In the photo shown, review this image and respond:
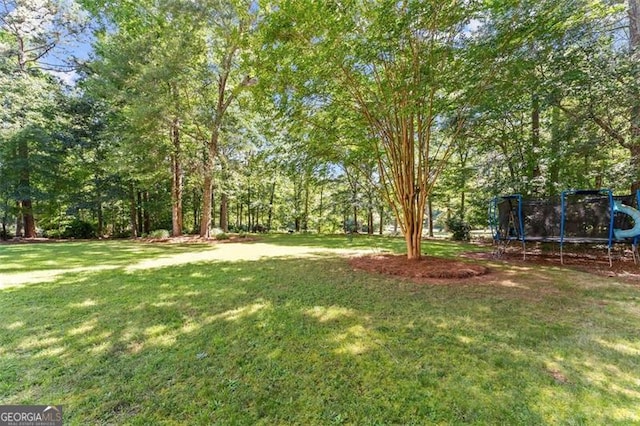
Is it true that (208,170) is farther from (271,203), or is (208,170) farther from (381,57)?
(271,203)

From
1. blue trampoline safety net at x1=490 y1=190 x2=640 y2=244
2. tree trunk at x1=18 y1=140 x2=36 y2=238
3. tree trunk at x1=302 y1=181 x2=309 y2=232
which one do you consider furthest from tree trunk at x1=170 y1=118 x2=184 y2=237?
blue trampoline safety net at x1=490 y1=190 x2=640 y2=244

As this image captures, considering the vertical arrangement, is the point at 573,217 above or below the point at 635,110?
below

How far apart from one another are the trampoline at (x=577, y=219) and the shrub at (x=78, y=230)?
18.2 metres

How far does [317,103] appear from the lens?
5730 millimetres

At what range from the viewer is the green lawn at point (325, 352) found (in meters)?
1.68

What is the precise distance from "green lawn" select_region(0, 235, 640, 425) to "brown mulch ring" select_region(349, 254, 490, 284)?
0.47 meters

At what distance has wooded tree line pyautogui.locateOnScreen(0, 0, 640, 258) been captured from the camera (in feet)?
14.8

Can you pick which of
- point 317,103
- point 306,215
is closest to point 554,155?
point 317,103

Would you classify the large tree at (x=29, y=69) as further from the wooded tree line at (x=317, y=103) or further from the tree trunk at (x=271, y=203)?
the tree trunk at (x=271, y=203)

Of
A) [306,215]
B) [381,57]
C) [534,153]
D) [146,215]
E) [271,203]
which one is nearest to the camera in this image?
[381,57]

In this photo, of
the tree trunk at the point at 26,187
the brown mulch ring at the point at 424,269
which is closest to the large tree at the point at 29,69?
the tree trunk at the point at 26,187

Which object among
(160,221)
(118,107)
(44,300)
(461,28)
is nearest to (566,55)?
(461,28)

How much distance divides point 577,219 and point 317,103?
626 cm

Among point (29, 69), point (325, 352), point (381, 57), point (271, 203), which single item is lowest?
point (325, 352)
